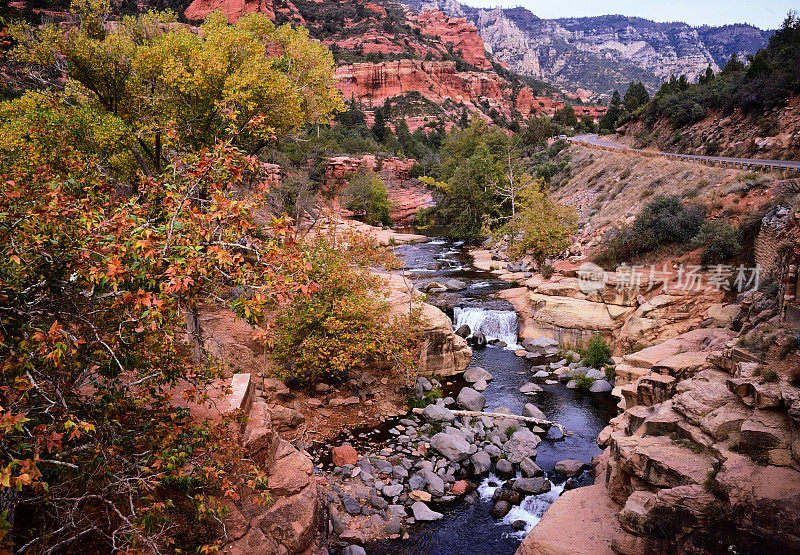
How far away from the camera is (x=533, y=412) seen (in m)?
14.5

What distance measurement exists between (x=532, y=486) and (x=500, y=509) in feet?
3.92

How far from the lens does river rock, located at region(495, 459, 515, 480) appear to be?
11555mm

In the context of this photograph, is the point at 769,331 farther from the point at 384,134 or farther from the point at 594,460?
the point at 384,134

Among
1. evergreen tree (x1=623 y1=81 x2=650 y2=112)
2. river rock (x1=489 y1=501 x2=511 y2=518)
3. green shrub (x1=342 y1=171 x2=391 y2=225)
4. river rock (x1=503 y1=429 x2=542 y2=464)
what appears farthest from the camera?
evergreen tree (x1=623 y1=81 x2=650 y2=112)

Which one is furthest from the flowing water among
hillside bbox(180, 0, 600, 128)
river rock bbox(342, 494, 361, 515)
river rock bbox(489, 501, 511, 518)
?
hillside bbox(180, 0, 600, 128)

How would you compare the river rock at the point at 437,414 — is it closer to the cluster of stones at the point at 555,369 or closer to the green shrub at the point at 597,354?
the cluster of stones at the point at 555,369

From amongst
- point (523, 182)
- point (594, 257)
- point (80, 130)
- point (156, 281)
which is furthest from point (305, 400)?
point (523, 182)

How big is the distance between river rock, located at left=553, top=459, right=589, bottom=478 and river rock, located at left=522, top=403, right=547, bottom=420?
2480 millimetres

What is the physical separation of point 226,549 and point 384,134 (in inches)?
3155

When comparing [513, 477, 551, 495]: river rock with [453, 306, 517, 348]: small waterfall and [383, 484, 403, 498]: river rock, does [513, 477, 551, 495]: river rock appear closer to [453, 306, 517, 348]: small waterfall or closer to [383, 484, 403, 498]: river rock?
[383, 484, 403, 498]: river rock

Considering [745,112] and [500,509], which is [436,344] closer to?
[500,509]

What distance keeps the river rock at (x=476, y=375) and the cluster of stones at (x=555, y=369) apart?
1378 millimetres

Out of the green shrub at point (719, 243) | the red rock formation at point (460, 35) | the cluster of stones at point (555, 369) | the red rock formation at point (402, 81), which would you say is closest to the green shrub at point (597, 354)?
the cluster of stones at point (555, 369)

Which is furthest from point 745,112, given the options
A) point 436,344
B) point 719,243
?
point 436,344
